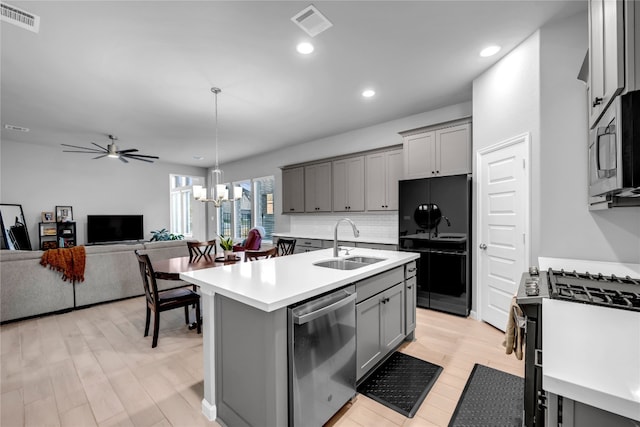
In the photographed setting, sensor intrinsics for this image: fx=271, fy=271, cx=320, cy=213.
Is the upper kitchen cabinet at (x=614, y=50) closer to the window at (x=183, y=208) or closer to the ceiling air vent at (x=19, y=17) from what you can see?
the ceiling air vent at (x=19, y=17)

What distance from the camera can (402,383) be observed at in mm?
2094

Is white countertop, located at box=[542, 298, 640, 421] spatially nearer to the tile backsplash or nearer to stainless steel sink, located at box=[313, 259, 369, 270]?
stainless steel sink, located at box=[313, 259, 369, 270]

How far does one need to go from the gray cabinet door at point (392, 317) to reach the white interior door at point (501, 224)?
4.20ft

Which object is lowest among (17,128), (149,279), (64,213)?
(149,279)

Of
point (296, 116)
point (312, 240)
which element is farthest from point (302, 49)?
point (312, 240)

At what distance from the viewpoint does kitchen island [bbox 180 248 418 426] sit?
53.8 inches

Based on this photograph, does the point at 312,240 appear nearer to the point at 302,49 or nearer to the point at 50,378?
the point at 302,49

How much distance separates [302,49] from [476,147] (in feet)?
7.57

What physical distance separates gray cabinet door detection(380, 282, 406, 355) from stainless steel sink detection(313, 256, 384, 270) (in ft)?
1.06

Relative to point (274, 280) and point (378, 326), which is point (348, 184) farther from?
point (274, 280)

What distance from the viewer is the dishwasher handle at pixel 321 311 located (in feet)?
4.65

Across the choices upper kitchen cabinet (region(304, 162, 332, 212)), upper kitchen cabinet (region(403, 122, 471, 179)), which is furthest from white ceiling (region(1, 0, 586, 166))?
upper kitchen cabinet (region(304, 162, 332, 212))

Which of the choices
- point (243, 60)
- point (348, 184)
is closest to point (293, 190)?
point (348, 184)

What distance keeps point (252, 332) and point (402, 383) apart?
1.37 m
